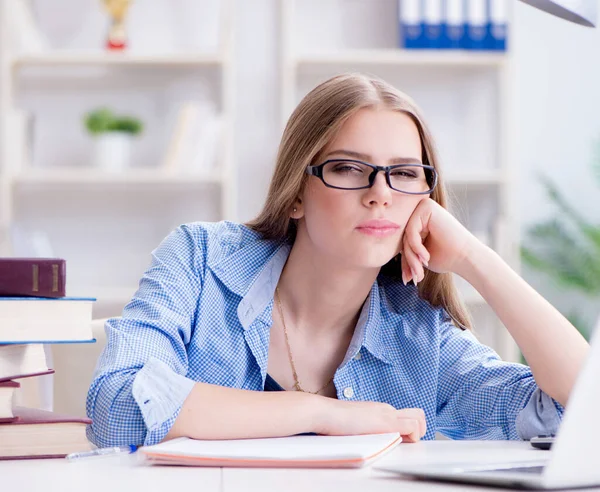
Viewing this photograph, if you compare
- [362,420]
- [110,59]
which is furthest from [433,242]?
[110,59]

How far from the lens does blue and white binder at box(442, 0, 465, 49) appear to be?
129 inches

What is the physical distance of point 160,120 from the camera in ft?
11.5

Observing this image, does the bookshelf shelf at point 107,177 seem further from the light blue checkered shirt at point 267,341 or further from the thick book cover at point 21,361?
the thick book cover at point 21,361

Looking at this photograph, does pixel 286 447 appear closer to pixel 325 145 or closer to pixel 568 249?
pixel 325 145

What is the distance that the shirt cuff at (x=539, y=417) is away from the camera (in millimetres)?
1300

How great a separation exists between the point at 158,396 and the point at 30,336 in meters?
0.22

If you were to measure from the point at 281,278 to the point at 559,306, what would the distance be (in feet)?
7.92

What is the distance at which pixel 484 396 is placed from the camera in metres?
1.47

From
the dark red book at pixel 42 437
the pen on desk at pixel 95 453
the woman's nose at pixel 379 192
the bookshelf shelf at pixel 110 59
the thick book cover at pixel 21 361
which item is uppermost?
the bookshelf shelf at pixel 110 59

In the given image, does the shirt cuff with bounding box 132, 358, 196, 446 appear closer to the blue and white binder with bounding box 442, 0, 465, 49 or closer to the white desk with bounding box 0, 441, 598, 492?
the white desk with bounding box 0, 441, 598, 492

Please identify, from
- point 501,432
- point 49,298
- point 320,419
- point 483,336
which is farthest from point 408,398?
point 483,336

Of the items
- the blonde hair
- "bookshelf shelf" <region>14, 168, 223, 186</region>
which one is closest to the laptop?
the blonde hair

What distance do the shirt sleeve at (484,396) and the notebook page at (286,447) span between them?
0.31 meters

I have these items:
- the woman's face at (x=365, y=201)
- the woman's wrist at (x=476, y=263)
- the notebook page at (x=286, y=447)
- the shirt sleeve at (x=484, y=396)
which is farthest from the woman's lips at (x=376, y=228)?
the notebook page at (x=286, y=447)
